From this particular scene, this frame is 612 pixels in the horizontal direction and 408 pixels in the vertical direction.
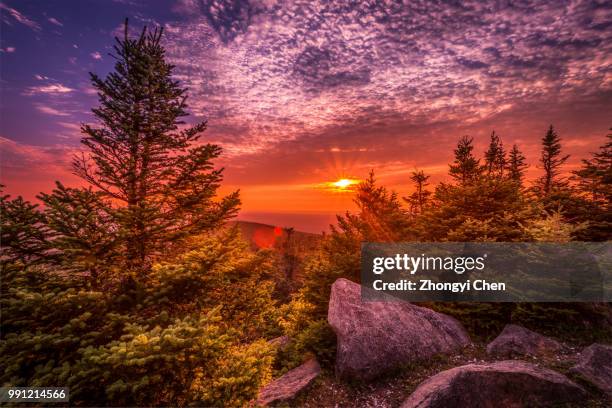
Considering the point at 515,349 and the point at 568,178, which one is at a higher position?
the point at 568,178

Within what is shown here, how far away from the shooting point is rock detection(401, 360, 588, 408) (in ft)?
23.1

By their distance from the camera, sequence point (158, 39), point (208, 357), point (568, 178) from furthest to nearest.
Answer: point (568, 178) < point (158, 39) < point (208, 357)

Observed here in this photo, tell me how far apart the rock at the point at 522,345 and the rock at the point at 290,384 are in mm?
7372

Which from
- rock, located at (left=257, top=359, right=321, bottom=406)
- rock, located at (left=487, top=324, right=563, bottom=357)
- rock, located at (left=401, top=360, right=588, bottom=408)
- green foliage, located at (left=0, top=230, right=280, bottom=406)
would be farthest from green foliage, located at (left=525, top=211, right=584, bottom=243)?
green foliage, located at (left=0, top=230, right=280, bottom=406)

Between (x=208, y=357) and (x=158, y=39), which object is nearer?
(x=208, y=357)

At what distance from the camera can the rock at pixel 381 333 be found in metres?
9.54

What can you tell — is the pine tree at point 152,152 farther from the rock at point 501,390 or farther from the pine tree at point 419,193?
the pine tree at point 419,193

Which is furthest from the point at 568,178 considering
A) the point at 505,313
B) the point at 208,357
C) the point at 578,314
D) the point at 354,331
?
the point at 208,357

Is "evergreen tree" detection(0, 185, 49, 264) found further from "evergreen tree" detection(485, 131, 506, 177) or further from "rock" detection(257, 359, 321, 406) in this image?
"evergreen tree" detection(485, 131, 506, 177)

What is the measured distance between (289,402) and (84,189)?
31.6 ft

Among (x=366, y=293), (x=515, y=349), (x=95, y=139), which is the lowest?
(x=515, y=349)

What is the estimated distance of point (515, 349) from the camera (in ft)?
32.1

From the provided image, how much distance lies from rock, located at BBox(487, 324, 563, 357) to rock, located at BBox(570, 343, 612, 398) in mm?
1330

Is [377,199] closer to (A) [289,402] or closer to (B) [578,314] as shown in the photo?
(B) [578,314]
